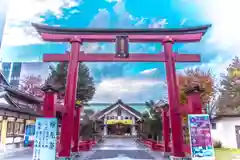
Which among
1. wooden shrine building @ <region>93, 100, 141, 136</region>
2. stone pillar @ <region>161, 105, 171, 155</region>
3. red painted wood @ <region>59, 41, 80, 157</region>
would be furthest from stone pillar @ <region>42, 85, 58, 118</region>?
stone pillar @ <region>161, 105, 171, 155</region>

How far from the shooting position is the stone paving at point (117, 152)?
3116 mm

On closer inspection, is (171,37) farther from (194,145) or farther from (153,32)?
(194,145)

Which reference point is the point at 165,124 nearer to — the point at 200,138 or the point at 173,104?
the point at 173,104

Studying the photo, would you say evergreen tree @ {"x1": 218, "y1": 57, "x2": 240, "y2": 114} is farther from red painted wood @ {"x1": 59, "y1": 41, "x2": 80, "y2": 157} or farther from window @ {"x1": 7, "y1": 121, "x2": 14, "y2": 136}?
window @ {"x1": 7, "y1": 121, "x2": 14, "y2": 136}

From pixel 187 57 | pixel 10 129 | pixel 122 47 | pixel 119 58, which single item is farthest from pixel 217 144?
pixel 10 129

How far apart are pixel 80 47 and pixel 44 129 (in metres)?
1.71

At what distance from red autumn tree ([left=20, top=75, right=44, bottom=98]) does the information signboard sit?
248 cm

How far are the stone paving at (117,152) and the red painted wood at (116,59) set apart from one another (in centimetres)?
149

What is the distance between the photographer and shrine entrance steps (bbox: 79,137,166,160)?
3170 mm

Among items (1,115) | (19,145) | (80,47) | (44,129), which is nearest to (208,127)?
(44,129)

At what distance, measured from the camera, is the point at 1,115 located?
138 inches

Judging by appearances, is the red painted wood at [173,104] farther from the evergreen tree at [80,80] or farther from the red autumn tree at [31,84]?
the red autumn tree at [31,84]

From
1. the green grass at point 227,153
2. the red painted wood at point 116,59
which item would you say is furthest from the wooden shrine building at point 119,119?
the green grass at point 227,153

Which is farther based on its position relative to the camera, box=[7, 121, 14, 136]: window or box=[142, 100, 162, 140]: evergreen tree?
box=[142, 100, 162, 140]: evergreen tree
